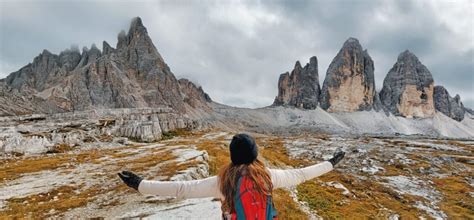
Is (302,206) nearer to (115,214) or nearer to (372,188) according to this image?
(115,214)

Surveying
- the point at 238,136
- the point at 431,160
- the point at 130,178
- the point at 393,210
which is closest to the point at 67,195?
the point at 130,178

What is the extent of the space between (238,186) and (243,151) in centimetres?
66

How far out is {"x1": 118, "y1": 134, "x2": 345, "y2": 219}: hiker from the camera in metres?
5.58

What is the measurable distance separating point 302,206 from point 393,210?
1379 centimetres

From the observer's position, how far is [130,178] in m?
5.91

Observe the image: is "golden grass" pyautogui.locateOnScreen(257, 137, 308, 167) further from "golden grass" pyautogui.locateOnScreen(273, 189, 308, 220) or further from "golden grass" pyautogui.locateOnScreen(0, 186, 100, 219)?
"golden grass" pyautogui.locateOnScreen(0, 186, 100, 219)

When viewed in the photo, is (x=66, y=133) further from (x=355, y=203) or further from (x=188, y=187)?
A: (x=188, y=187)

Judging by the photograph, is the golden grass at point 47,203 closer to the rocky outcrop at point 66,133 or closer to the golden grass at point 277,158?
the golden grass at point 277,158

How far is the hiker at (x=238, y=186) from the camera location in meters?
5.58

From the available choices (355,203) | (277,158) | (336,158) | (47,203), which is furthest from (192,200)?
→ (277,158)

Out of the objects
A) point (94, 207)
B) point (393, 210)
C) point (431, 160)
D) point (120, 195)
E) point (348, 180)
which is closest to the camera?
point (94, 207)

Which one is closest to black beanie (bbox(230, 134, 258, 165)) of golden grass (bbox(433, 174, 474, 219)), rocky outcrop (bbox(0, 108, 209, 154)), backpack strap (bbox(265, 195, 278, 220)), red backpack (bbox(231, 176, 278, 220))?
red backpack (bbox(231, 176, 278, 220))

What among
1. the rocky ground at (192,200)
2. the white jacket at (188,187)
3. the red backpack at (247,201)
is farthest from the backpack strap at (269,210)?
the rocky ground at (192,200)

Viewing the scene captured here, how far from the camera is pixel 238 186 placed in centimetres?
559
